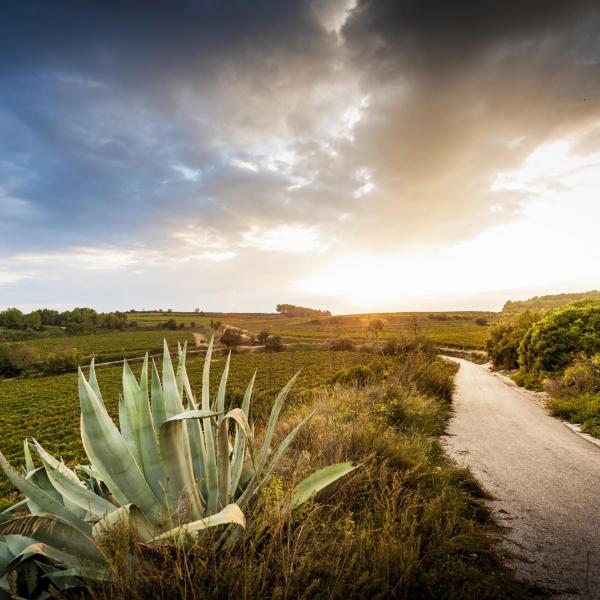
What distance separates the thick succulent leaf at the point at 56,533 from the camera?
187cm

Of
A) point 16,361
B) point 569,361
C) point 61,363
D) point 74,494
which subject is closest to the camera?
point 74,494

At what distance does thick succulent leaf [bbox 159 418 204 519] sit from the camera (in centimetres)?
213

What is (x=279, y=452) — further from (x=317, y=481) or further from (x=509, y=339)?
(x=509, y=339)

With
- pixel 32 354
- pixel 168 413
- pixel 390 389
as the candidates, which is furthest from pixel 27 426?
pixel 32 354

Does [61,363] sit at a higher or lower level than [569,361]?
lower

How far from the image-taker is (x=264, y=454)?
8.80ft

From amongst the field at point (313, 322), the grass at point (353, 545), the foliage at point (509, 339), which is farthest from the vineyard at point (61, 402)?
the field at point (313, 322)

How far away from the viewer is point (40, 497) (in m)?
1.96

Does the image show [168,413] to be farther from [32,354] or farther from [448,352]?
[32,354]

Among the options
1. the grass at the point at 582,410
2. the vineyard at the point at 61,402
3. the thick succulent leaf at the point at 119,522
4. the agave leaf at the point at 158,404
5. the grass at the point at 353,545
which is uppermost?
the agave leaf at the point at 158,404

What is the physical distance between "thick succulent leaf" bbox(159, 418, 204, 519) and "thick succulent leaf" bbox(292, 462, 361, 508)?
662mm

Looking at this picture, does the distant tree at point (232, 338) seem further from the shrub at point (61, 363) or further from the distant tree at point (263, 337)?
the shrub at point (61, 363)

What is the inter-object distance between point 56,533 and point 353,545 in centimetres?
187

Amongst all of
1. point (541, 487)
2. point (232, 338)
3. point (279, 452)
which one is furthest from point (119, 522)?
point (232, 338)
